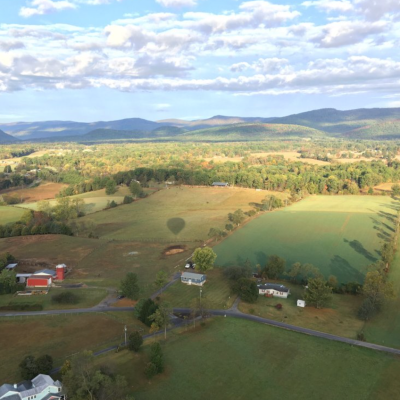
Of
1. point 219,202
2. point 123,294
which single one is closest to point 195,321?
point 123,294

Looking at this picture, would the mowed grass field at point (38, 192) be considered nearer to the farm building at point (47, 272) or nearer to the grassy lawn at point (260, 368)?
the farm building at point (47, 272)

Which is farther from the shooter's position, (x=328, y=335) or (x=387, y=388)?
(x=328, y=335)

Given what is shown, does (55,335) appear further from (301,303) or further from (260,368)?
(301,303)

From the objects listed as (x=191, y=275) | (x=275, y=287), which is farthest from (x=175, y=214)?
(x=275, y=287)

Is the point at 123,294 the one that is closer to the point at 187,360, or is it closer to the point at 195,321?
the point at 195,321

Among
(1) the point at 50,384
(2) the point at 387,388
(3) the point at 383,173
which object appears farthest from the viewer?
(3) the point at 383,173
